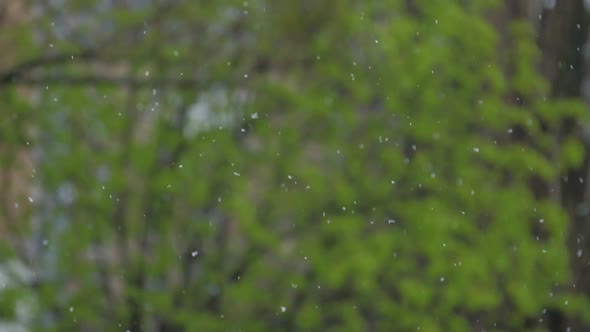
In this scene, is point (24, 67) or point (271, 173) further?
point (271, 173)

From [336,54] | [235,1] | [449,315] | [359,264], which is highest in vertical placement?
[235,1]

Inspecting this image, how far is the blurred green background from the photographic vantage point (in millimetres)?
7961

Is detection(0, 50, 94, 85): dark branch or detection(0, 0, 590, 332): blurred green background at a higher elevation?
detection(0, 50, 94, 85): dark branch

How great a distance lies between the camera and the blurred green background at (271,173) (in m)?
7.96

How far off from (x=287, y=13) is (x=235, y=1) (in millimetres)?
403

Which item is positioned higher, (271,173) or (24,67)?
(24,67)

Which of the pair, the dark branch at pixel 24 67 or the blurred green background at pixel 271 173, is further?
the blurred green background at pixel 271 173

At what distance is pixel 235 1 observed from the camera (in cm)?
820

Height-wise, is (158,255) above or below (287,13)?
below

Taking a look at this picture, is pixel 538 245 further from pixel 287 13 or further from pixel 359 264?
pixel 287 13

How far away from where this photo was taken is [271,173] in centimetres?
833

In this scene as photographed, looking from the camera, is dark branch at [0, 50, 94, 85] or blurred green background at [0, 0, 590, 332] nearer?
dark branch at [0, 50, 94, 85]

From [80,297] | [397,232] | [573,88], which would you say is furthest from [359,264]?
[573,88]

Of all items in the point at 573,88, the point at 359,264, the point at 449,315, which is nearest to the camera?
the point at 359,264
